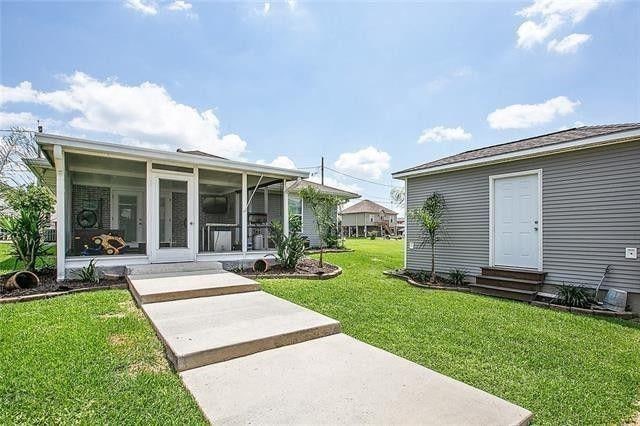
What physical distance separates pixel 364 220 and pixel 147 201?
29022 mm

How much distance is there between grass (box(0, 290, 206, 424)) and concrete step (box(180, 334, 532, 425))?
0.25 metres

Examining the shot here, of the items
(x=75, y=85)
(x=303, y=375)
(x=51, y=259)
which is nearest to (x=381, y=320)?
(x=303, y=375)

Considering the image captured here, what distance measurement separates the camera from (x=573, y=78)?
334 inches

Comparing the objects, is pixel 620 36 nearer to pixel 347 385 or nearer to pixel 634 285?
pixel 634 285

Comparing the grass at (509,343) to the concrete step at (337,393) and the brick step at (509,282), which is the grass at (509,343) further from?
the brick step at (509,282)

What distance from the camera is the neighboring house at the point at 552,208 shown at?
5574 millimetres

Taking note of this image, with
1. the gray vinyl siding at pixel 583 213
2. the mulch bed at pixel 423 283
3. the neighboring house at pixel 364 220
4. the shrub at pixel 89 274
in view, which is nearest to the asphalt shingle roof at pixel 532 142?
the gray vinyl siding at pixel 583 213

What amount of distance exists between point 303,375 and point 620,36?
10069 mm

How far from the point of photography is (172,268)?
6.60 metres

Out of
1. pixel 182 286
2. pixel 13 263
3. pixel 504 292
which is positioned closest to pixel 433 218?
pixel 504 292

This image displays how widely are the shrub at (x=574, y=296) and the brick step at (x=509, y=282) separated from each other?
0.43 meters

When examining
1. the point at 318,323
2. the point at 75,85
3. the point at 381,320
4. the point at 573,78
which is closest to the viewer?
the point at 318,323

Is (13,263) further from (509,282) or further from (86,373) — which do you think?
(509,282)

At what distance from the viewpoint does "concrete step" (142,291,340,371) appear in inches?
112
